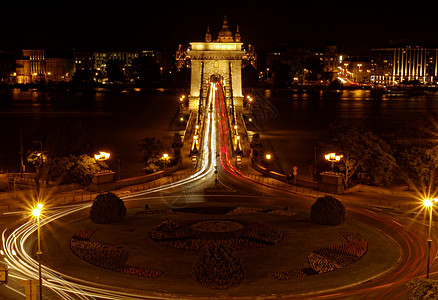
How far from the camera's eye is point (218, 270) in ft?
65.9

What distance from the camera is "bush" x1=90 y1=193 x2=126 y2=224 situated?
28422mm

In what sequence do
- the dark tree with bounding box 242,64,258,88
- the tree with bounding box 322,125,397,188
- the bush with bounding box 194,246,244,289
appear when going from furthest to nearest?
1. the dark tree with bounding box 242,64,258,88
2. the tree with bounding box 322,125,397,188
3. the bush with bounding box 194,246,244,289

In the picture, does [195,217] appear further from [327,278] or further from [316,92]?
[316,92]

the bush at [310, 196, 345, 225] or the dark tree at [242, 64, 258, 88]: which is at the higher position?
the dark tree at [242, 64, 258, 88]

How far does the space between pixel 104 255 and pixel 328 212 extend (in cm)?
1087

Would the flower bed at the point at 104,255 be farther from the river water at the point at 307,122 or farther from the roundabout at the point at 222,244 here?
the river water at the point at 307,122

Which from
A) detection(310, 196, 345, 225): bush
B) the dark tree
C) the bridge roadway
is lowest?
the bridge roadway

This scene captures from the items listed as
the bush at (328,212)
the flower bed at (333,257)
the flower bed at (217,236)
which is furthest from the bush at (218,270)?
the bush at (328,212)

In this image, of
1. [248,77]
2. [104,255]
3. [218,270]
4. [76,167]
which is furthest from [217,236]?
[248,77]

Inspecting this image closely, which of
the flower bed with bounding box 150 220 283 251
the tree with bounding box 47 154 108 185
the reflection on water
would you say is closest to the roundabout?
the flower bed with bounding box 150 220 283 251

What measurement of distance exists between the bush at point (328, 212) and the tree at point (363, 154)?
9904 mm

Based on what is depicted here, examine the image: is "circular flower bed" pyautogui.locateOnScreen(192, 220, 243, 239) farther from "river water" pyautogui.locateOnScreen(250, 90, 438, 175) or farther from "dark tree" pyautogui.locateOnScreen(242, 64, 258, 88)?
"dark tree" pyautogui.locateOnScreen(242, 64, 258, 88)

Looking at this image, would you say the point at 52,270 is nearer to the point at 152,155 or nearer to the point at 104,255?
the point at 104,255

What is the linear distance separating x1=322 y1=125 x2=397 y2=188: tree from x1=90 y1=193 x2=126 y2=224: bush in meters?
16.1
